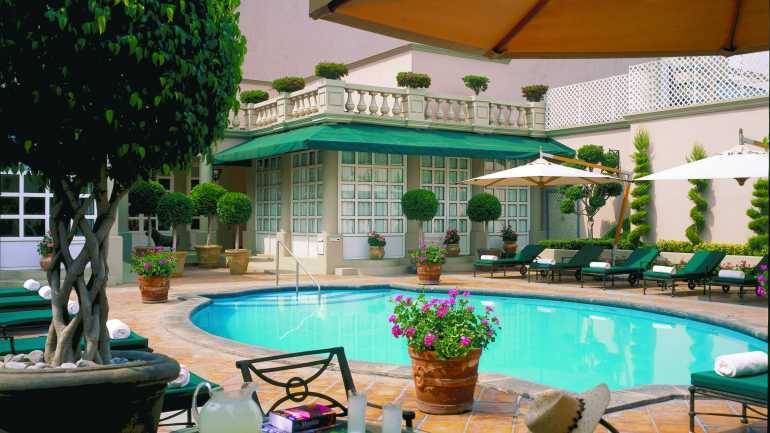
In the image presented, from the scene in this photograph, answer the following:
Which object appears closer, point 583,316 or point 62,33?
point 62,33

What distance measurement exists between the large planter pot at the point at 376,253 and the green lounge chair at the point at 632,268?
4.98 metres

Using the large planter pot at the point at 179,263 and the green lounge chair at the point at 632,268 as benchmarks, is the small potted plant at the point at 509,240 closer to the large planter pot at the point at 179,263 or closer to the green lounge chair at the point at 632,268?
the green lounge chair at the point at 632,268

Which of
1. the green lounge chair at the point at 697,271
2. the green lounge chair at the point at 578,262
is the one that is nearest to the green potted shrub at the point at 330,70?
the green lounge chair at the point at 578,262

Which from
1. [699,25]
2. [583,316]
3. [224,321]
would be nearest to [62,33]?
[699,25]

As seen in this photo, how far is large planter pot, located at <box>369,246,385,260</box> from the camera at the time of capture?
688 inches

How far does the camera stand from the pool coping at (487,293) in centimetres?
577

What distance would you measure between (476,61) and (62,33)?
19.7 m

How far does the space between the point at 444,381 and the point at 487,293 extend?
8630 mm

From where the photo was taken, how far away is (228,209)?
54.4 ft

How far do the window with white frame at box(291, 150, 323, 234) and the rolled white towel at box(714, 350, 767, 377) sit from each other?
1368 cm

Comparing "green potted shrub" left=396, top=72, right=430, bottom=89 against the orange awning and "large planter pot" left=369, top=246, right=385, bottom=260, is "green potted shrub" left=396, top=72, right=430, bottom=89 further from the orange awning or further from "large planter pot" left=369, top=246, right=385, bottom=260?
the orange awning

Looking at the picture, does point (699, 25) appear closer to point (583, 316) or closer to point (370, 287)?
point (583, 316)

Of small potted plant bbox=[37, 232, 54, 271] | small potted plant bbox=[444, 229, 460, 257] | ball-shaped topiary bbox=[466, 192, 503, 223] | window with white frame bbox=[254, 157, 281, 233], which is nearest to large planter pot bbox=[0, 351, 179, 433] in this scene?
small potted plant bbox=[37, 232, 54, 271]

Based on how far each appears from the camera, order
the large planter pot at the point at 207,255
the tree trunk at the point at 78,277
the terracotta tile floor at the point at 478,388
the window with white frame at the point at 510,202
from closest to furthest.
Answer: the tree trunk at the point at 78,277 < the terracotta tile floor at the point at 478,388 < the large planter pot at the point at 207,255 < the window with white frame at the point at 510,202
